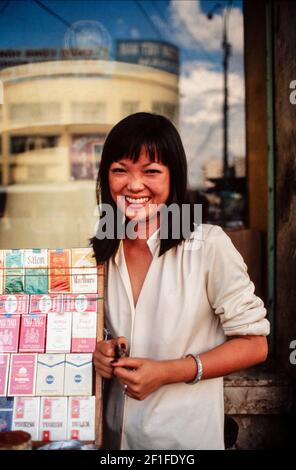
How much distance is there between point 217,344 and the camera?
56.3 inches

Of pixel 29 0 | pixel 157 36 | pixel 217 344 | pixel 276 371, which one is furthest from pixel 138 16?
pixel 217 344

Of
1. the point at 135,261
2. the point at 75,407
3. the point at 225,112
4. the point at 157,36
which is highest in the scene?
the point at 157,36

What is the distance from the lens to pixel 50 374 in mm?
1352

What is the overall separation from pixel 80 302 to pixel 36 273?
0.53 ft

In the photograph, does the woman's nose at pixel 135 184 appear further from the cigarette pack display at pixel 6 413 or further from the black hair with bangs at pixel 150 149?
the cigarette pack display at pixel 6 413

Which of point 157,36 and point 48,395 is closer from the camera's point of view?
point 48,395

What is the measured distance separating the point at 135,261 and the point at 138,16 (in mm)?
2969

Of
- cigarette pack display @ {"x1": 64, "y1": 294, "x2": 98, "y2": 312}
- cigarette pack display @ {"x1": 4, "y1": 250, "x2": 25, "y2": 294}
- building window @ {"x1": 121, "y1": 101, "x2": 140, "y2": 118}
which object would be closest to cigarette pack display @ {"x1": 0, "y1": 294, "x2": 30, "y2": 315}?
cigarette pack display @ {"x1": 4, "y1": 250, "x2": 25, "y2": 294}

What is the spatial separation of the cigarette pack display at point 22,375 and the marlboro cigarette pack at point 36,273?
194 mm

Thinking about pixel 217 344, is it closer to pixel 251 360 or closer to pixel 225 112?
pixel 251 360

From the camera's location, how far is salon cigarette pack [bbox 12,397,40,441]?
51.1 inches

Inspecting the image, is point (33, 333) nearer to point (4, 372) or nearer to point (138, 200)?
point (4, 372)

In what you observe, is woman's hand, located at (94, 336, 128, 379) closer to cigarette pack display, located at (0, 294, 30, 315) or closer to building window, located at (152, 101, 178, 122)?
cigarette pack display, located at (0, 294, 30, 315)

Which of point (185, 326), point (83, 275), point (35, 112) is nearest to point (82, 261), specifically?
point (83, 275)
